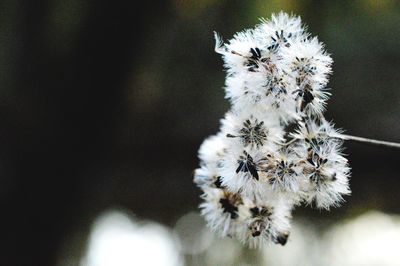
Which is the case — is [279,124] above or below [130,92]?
below

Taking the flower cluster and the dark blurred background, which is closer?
the flower cluster

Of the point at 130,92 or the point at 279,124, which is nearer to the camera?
the point at 279,124

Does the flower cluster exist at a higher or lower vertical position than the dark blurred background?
lower

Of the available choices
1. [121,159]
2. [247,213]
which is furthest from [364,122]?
[247,213]

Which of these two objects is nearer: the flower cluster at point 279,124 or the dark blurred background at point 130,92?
the flower cluster at point 279,124

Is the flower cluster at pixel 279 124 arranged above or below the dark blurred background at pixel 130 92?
below

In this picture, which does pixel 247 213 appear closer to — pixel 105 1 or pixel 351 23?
pixel 105 1
